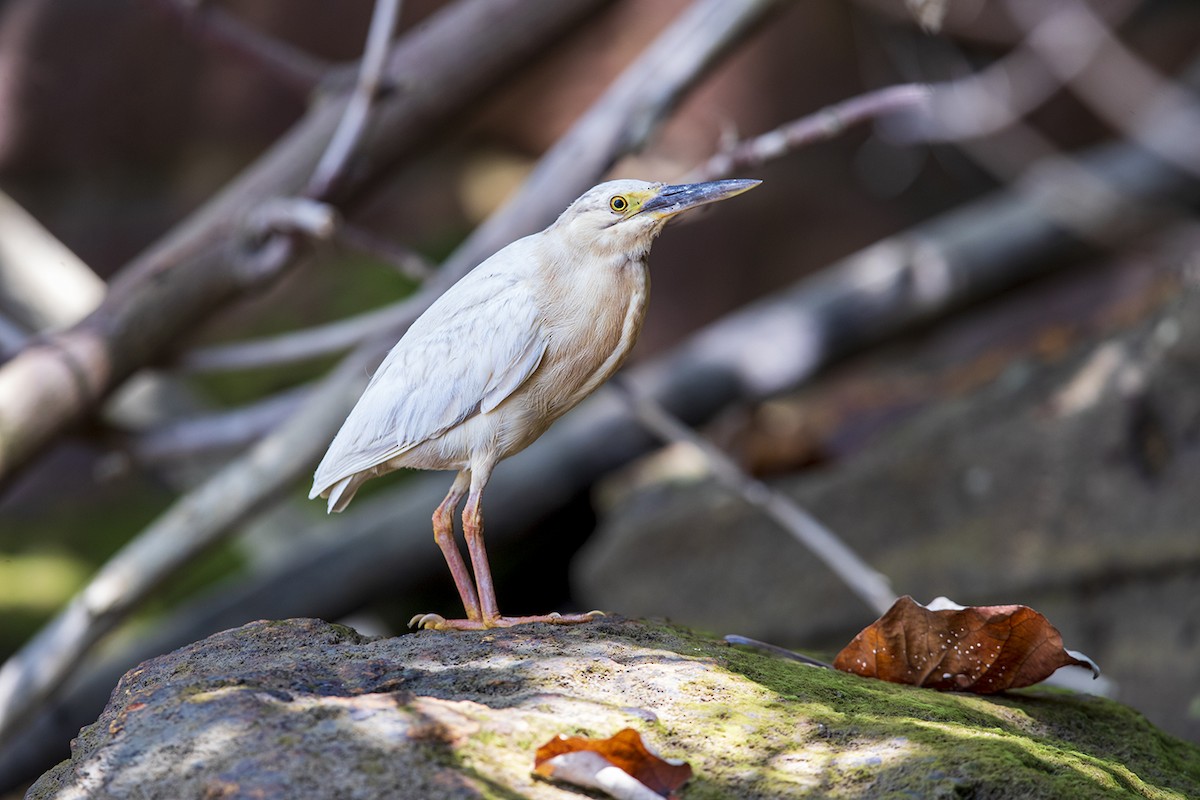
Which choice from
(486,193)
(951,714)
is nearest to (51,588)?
(486,193)

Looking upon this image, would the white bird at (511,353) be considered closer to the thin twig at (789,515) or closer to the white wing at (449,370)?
the white wing at (449,370)

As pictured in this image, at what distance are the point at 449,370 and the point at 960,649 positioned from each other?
1.41 metres

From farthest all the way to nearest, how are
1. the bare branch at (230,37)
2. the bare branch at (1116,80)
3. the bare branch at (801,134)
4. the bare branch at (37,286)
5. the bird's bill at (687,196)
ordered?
the bare branch at (1116,80) < the bare branch at (37,286) < the bare branch at (230,37) < the bare branch at (801,134) < the bird's bill at (687,196)

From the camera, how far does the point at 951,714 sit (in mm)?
2711

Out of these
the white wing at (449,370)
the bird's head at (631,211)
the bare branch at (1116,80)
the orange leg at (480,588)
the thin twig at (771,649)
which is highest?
the bare branch at (1116,80)

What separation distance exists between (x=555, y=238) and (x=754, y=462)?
4.66 m

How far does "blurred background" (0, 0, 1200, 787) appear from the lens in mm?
5770

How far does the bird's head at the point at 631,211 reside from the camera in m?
2.88

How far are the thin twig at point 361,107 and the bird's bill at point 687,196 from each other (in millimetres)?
2752

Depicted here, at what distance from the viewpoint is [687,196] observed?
2.88 metres

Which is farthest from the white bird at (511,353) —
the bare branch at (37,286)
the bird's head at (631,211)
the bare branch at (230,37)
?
the bare branch at (37,286)

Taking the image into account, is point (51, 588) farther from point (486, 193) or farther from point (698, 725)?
point (698, 725)

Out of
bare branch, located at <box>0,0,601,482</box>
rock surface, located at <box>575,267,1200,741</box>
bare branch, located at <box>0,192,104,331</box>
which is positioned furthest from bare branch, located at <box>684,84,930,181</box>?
bare branch, located at <box>0,192,104,331</box>

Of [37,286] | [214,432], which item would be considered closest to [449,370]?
[214,432]
